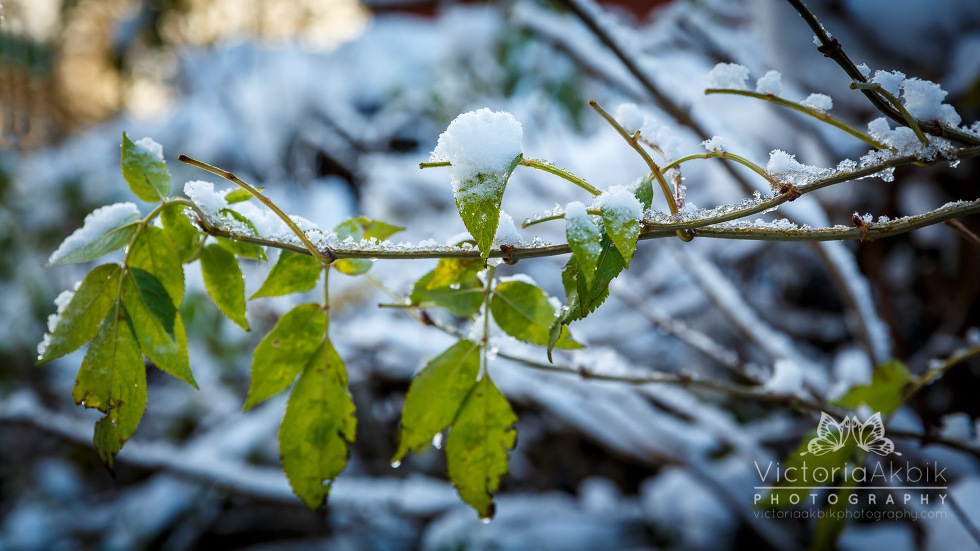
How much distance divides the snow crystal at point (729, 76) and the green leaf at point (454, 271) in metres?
0.22

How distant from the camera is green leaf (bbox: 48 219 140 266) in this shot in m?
0.38

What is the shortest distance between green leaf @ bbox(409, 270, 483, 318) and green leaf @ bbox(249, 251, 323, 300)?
83 millimetres

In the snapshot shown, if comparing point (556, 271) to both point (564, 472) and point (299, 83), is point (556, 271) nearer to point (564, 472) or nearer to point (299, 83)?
point (564, 472)

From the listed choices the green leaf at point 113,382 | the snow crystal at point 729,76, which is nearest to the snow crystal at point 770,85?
the snow crystal at point 729,76

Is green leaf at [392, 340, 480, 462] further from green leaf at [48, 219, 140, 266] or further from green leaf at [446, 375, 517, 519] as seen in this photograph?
green leaf at [48, 219, 140, 266]

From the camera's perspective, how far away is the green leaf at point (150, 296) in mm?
377

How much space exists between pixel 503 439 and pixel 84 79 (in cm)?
499

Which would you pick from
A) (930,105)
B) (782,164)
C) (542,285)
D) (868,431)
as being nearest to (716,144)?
(782,164)

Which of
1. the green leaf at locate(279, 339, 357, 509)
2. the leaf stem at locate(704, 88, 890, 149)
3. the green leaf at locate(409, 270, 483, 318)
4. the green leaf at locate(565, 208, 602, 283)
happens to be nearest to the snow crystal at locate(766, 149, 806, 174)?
the leaf stem at locate(704, 88, 890, 149)

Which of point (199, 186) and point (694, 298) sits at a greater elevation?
point (694, 298)

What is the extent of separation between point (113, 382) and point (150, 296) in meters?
0.06

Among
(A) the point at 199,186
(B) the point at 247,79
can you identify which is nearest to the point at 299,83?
(B) the point at 247,79

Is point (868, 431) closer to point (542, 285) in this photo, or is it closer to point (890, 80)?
point (890, 80)

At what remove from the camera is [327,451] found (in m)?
0.40
